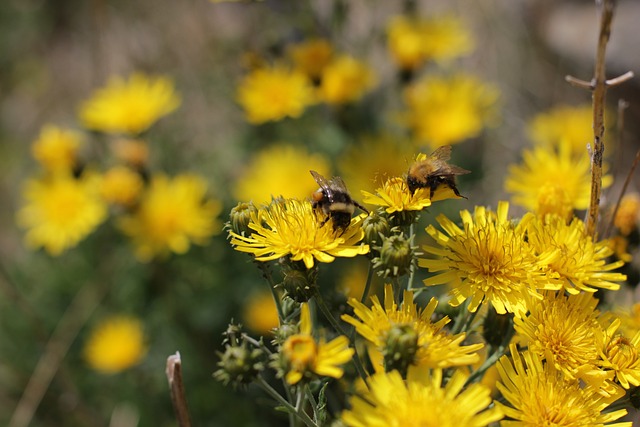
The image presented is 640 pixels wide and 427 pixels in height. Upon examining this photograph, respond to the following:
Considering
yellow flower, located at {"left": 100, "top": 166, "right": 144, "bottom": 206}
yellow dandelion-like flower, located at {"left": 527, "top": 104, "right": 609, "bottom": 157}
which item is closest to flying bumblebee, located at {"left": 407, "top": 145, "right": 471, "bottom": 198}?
yellow flower, located at {"left": 100, "top": 166, "right": 144, "bottom": 206}

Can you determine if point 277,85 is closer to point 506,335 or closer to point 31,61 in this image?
point 506,335

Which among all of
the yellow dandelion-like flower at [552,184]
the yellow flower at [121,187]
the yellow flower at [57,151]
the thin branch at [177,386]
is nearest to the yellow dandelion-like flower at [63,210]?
the yellow flower at [57,151]

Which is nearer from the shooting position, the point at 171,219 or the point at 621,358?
the point at 621,358

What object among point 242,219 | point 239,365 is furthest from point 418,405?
point 242,219

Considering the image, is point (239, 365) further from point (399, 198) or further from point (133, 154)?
point (133, 154)

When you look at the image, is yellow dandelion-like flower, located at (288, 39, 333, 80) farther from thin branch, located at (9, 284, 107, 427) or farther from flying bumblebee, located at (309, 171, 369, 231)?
flying bumblebee, located at (309, 171, 369, 231)

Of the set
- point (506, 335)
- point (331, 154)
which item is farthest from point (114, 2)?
point (506, 335)
